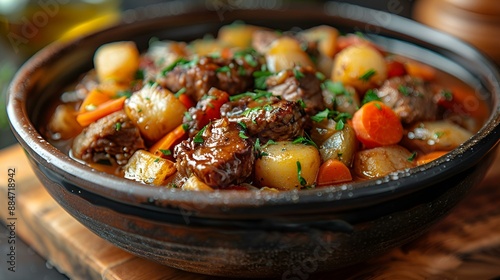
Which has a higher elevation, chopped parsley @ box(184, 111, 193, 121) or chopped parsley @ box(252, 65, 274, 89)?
chopped parsley @ box(252, 65, 274, 89)

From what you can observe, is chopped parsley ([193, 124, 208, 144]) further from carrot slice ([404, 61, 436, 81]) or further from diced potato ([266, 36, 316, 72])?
carrot slice ([404, 61, 436, 81])

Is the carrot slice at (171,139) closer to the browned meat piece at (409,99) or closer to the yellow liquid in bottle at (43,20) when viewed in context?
the browned meat piece at (409,99)

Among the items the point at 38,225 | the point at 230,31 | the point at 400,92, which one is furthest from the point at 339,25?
the point at 38,225

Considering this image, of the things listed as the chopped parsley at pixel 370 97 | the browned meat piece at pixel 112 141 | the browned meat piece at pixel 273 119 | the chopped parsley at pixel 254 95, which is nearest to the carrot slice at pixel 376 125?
the chopped parsley at pixel 370 97

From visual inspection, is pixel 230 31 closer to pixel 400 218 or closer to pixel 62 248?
pixel 62 248

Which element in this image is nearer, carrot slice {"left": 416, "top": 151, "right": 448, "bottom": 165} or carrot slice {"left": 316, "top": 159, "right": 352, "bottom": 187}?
carrot slice {"left": 316, "top": 159, "right": 352, "bottom": 187}

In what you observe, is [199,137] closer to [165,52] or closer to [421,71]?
[165,52]

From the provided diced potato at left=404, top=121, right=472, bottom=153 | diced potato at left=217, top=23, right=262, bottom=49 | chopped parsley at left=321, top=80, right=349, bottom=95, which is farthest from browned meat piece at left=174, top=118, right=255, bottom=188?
diced potato at left=217, top=23, right=262, bottom=49
